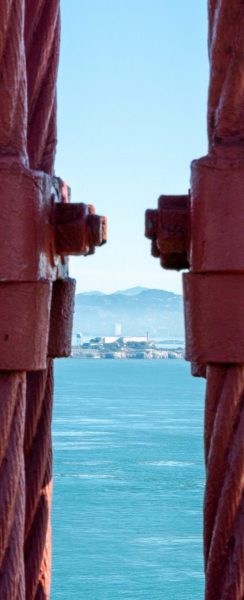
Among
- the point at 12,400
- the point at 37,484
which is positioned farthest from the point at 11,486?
the point at 37,484

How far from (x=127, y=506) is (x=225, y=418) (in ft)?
223

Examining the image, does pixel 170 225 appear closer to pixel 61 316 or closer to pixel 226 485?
pixel 61 316

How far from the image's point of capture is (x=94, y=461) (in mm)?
79625

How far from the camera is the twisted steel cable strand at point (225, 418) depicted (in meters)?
2.36

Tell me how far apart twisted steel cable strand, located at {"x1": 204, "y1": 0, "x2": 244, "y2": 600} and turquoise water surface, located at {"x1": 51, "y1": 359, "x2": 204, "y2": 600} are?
5220cm

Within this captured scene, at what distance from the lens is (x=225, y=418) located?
7.86 feet

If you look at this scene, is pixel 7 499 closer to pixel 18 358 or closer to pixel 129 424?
pixel 18 358

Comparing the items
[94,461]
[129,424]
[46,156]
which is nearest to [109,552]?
[94,461]

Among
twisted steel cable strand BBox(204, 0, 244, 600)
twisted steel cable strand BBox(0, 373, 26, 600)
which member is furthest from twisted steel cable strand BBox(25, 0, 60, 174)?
twisted steel cable strand BBox(0, 373, 26, 600)

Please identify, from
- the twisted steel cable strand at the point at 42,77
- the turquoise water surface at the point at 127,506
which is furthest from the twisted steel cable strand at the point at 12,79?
the turquoise water surface at the point at 127,506

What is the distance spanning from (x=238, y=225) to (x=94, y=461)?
256 ft

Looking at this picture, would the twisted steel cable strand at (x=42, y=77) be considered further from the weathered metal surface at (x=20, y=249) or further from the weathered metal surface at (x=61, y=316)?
the weathered metal surface at (x=61, y=316)

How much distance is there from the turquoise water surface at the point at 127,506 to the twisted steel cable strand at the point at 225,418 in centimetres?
5220

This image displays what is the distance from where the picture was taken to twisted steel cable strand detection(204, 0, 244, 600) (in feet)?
7.75
